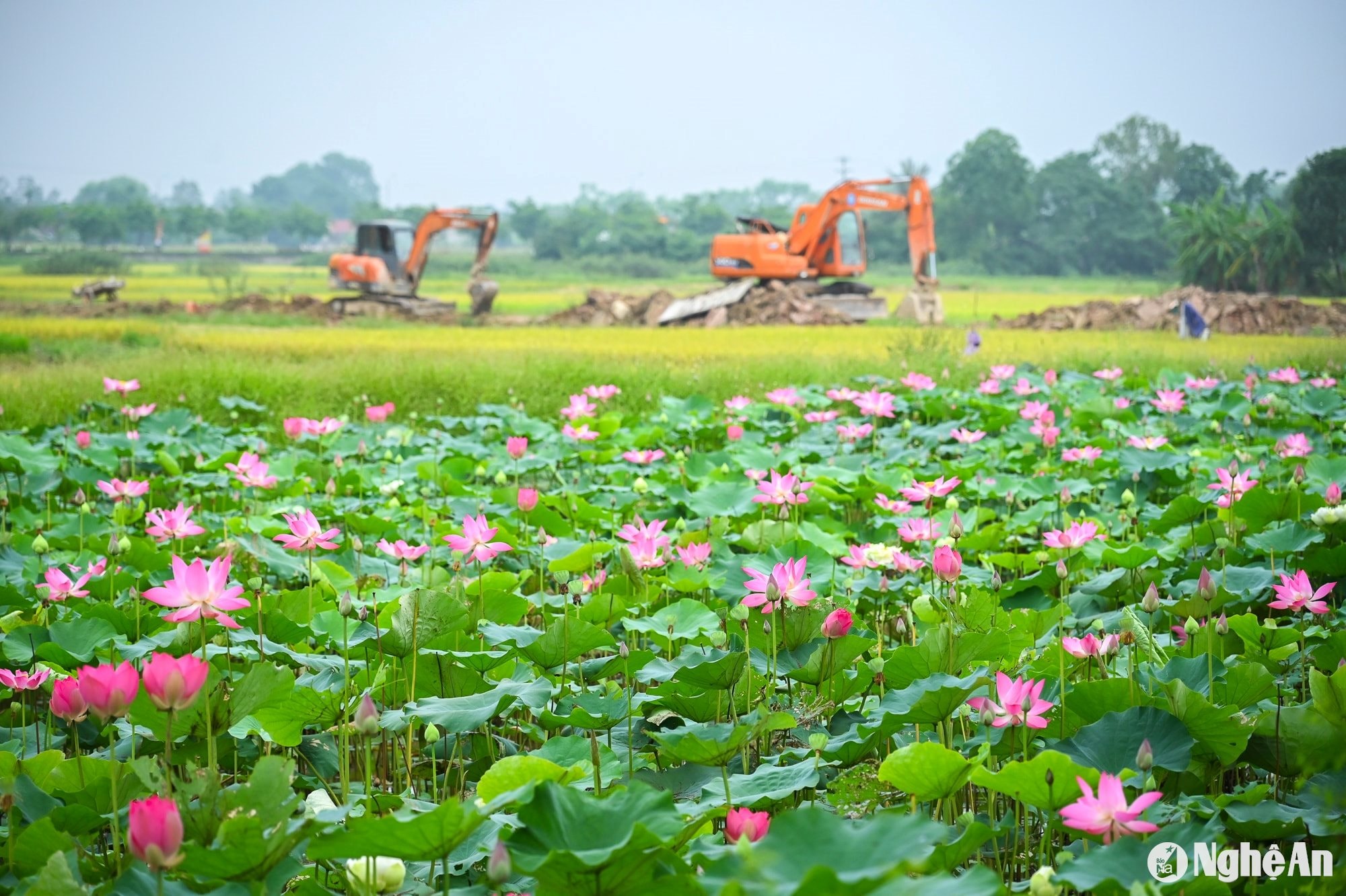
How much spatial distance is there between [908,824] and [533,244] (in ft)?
138

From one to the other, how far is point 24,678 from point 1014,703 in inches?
53.9

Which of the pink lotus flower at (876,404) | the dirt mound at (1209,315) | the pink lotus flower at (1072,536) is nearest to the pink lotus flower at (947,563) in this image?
the pink lotus flower at (1072,536)

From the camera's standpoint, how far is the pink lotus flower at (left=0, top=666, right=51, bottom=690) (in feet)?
5.02

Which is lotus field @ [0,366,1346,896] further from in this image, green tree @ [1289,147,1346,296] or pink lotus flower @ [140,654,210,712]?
green tree @ [1289,147,1346,296]

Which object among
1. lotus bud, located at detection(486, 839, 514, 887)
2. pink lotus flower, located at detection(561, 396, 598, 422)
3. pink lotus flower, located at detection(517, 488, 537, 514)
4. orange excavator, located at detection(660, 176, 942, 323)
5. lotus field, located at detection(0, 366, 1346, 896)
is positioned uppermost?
orange excavator, located at detection(660, 176, 942, 323)

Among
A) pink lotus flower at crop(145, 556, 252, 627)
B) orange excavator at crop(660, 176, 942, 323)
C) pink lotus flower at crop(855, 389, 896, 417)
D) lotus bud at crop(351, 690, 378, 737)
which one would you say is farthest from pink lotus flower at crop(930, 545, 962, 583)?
orange excavator at crop(660, 176, 942, 323)

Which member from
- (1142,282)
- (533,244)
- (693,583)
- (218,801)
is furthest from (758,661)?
(533,244)

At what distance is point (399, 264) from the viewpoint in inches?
746

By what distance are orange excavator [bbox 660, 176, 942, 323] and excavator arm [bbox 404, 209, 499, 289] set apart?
3619 mm

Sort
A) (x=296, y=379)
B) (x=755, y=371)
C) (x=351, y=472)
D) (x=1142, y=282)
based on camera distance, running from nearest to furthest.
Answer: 1. (x=351, y=472)
2. (x=296, y=379)
3. (x=755, y=371)
4. (x=1142, y=282)

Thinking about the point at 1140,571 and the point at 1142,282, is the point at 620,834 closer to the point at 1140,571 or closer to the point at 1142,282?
the point at 1140,571

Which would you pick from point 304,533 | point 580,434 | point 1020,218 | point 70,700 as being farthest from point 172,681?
point 1020,218

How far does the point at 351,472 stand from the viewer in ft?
11.5

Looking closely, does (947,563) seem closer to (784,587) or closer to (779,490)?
(784,587)
